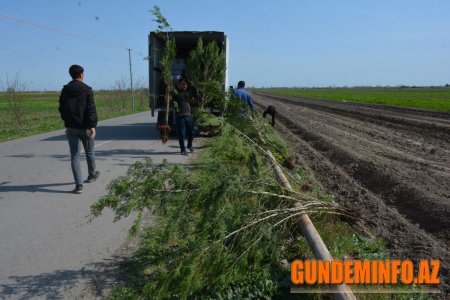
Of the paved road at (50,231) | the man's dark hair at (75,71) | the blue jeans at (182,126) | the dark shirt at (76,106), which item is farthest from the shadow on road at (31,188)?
the blue jeans at (182,126)

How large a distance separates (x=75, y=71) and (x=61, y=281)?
4487mm

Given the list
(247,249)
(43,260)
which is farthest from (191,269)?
(43,260)

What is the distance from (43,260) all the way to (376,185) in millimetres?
6072

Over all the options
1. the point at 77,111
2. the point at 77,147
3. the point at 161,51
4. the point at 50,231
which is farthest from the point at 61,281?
the point at 161,51

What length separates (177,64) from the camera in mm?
15938

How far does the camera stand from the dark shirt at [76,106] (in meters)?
7.25

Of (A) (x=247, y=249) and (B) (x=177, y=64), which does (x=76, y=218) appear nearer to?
(A) (x=247, y=249)

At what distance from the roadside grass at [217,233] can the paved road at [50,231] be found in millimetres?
569

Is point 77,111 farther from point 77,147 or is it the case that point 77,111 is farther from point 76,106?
point 77,147

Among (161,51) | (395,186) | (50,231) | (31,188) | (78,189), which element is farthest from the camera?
(161,51)

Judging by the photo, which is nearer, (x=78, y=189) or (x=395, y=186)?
(x=78, y=189)

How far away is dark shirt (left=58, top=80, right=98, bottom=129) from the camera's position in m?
7.25

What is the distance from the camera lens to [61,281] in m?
3.84

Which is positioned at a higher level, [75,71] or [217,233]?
[75,71]
